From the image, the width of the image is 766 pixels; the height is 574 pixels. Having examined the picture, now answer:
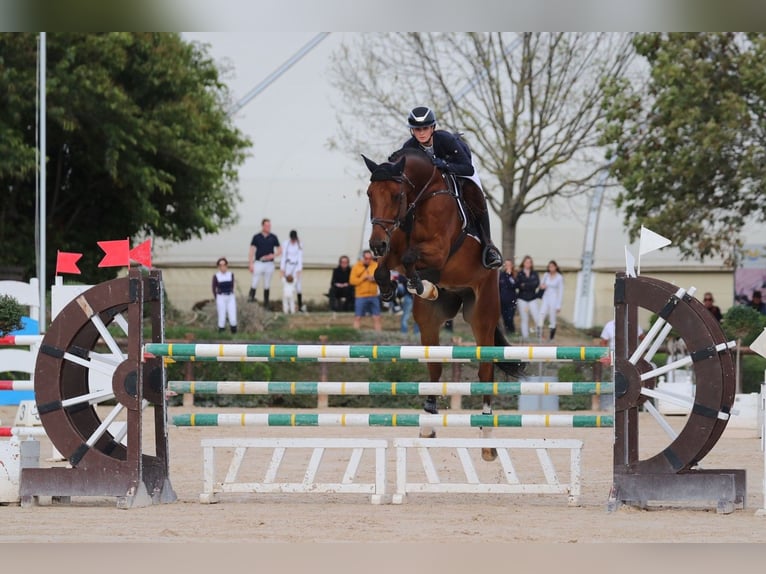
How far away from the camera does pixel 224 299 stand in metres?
17.2

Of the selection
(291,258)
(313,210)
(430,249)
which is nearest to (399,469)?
(430,249)

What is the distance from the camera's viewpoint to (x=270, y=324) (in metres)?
17.9

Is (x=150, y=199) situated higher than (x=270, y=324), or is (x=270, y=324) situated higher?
(x=150, y=199)

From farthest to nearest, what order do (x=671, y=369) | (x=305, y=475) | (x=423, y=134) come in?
(x=423, y=134)
(x=305, y=475)
(x=671, y=369)

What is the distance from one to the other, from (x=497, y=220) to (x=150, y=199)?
6642 mm

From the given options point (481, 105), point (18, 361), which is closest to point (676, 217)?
point (481, 105)

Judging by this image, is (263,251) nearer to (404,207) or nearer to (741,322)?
(741,322)

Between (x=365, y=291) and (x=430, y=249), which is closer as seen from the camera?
(x=430, y=249)

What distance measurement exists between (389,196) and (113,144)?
14830 mm

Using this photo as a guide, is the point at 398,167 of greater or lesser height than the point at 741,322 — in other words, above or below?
above

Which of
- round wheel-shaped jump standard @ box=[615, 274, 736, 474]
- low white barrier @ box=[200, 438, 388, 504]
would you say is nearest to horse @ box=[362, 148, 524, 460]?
low white barrier @ box=[200, 438, 388, 504]

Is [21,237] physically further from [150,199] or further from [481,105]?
[481,105]

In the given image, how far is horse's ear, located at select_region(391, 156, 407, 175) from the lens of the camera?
725 centimetres

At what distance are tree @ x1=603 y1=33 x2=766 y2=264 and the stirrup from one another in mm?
12144
